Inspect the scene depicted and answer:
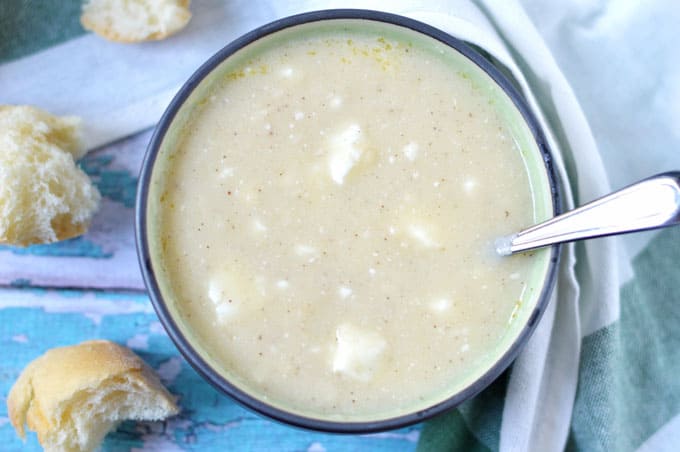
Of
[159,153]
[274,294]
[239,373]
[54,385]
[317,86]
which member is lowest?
[54,385]

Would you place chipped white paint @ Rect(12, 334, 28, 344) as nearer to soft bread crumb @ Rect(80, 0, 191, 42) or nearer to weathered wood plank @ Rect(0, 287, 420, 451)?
weathered wood plank @ Rect(0, 287, 420, 451)

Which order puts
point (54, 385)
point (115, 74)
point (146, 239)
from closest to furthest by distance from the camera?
1. point (146, 239)
2. point (54, 385)
3. point (115, 74)

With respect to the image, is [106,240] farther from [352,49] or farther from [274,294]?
[352,49]

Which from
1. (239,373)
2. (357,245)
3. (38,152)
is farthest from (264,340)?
(38,152)

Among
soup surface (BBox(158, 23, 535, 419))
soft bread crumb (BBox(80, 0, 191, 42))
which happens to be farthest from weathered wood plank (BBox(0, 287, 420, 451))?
soft bread crumb (BBox(80, 0, 191, 42))

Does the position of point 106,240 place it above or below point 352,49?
below

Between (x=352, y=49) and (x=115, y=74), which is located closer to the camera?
(x=352, y=49)

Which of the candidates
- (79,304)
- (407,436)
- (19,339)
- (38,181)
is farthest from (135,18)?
(407,436)
